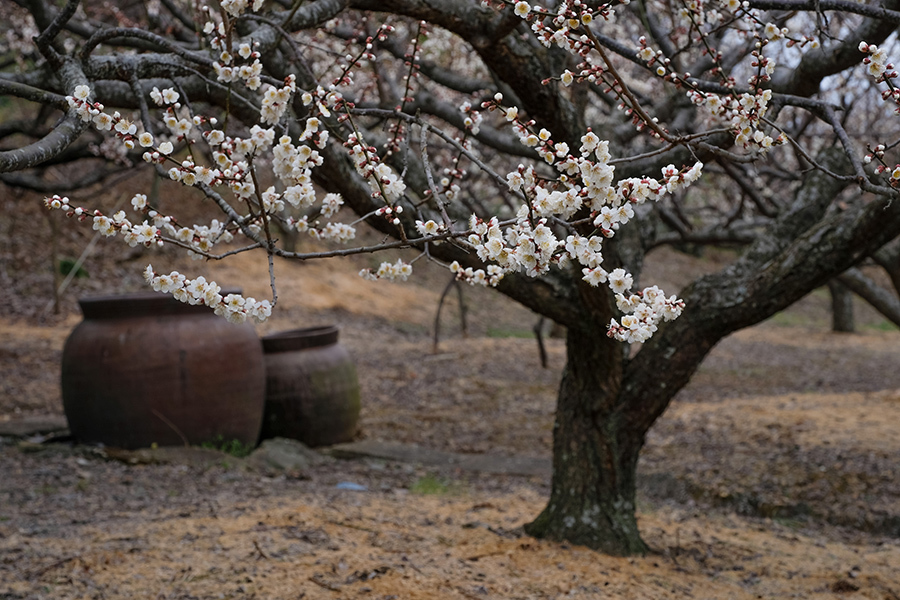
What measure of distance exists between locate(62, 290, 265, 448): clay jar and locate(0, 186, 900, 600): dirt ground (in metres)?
0.27

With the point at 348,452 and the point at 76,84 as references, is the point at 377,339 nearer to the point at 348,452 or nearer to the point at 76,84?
the point at 348,452

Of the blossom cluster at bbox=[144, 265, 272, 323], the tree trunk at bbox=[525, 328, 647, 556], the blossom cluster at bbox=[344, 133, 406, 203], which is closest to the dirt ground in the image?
the tree trunk at bbox=[525, 328, 647, 556]

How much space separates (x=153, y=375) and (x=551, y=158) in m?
4.22

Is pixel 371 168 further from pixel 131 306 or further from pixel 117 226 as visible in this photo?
pixel 131 306

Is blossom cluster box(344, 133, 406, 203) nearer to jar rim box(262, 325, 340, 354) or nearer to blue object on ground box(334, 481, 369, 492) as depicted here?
blue object on ground box(334, 481, 369, 492)

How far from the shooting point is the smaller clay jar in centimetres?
613

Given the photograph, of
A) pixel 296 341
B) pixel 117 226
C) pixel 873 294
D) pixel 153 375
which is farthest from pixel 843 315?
pixel 117 226

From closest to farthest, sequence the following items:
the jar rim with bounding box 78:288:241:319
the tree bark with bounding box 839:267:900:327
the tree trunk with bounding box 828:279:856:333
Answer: the jar rim with bounding box 78:288:241:319 → the tree bark with bounding box 839:267:900:327 → the tree trunk with bounding box 828:279:856:333

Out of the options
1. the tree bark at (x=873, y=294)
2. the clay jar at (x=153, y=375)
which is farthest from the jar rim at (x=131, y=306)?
the tree bark at (x=873, y=294)

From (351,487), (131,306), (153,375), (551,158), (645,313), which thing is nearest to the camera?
Answer: (645,313)

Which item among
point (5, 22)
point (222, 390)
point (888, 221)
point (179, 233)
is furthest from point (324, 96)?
point (5, 22)

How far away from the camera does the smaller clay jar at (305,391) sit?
6133 mm

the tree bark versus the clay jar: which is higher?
the tree bark

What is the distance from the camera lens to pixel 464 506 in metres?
4.68
